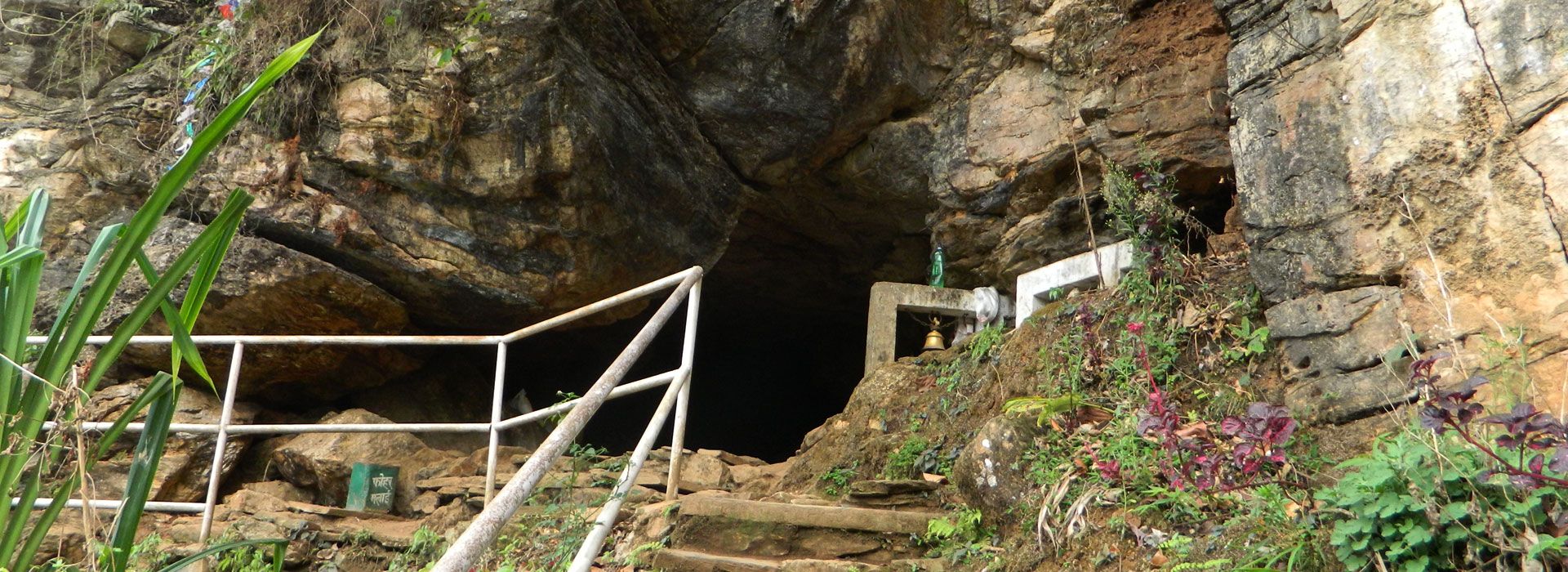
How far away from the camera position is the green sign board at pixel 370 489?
5004 mm

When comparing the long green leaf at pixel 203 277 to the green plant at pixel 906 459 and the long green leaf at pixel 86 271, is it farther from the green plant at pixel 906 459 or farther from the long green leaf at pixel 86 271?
the green plant at pixel 906 459

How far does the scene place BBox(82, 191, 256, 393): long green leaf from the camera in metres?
1.55

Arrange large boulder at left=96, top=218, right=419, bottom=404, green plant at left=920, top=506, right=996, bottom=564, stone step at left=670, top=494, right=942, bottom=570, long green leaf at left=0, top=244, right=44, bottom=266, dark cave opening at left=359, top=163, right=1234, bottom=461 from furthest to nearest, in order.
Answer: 1. dark cave opening at left=359, top=163, right=1234, bottom=461
2. large boulder at left=96, top=218, right=419, bottom=404
3. green plant at left=920, top=506, right=996, bottom=564
4. stone step at left=670, top=494, right=942, bottom=570
5. long green leaf at left=0, top=244, right=44, bottom=266

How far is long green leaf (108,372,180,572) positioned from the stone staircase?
1.82m

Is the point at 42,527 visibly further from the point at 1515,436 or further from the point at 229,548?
the point at 1515,436

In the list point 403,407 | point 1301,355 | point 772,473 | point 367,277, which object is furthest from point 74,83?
point 1301,355

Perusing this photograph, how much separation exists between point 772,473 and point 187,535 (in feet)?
9.19

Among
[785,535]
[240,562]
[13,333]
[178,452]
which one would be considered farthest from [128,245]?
[178,452]

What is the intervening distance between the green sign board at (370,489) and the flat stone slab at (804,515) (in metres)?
2.17

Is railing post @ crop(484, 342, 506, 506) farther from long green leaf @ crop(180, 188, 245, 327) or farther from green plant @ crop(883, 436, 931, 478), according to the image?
long green leaf @ crop(180, 188, 245, 327)

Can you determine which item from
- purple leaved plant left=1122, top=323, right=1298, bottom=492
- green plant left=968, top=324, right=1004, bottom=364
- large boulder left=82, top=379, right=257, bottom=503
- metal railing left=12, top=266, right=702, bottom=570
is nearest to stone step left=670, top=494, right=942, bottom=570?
metal railing left=12, top=266, right=702, bottom=570

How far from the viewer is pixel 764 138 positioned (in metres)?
7.60

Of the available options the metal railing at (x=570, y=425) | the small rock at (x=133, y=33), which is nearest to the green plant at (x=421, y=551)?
the metal railing at (x=570, y=425)

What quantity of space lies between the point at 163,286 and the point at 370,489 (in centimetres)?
376
